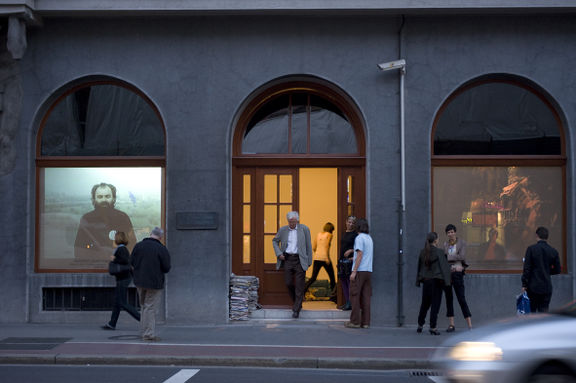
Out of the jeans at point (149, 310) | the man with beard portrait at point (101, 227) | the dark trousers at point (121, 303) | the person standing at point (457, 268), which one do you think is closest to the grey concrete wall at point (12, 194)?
the man with beard portrait at point (101, 227)

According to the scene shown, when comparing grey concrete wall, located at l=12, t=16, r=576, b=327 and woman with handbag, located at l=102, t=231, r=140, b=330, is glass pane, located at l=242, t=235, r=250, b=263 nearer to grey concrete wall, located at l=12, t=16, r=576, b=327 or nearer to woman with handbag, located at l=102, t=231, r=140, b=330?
grey concrete wall, located at l=12, t=16, r=576, b=327

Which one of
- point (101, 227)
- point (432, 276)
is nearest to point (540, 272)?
point (432, 276)

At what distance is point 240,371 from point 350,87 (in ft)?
20.6

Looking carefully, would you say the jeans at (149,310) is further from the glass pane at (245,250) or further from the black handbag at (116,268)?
the glass pane at (245,250)

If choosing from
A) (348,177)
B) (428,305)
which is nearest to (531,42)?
(348,177)

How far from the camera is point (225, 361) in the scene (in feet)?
30.2

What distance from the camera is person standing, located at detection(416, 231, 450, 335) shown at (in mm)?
11340

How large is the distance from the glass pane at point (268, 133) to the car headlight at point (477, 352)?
25.6ft

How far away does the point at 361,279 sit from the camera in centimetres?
1198

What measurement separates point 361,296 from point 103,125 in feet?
20.3

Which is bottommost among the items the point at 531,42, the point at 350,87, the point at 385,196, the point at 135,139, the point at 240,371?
the point at 240,371

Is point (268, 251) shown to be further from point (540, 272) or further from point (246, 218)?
point (540, 272)

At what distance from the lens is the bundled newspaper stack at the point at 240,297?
494 inches

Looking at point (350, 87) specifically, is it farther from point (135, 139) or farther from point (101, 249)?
point (101, 249)
